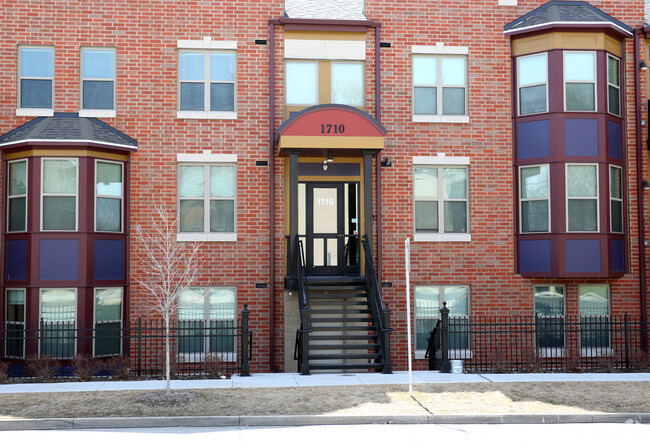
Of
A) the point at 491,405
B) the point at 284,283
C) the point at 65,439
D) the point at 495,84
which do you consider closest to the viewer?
the point at 65,439

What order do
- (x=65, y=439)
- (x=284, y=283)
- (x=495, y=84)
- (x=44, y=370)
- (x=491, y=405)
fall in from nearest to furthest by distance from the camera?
(x=65, y=439) < (x=491, y=405) < (x=44, y=370) < (x=284, y=283) < (x=495, y=84)

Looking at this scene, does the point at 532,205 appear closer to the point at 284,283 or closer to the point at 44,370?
the point at 284,283

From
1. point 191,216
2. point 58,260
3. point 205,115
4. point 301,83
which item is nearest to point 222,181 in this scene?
point 191,216

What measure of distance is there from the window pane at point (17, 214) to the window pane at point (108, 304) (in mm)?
2305

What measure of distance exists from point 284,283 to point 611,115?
30.1 ft

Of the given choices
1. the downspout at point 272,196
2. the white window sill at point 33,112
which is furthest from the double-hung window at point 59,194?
the downspout at point 272,196

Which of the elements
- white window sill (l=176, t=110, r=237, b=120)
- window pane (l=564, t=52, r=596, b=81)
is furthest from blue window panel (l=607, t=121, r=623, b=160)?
white window sill (l=176, t=110, r=237, b=120)

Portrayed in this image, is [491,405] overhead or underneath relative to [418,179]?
underneath

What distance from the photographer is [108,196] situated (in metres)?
17.5

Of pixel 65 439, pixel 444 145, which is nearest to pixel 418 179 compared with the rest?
pixel 444 145

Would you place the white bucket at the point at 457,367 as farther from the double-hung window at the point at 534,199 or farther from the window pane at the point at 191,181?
the window pane at the point at 191,181

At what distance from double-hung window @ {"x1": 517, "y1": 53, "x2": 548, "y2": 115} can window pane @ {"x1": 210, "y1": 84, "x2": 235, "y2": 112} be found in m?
7.26

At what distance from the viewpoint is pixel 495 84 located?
18844 mm

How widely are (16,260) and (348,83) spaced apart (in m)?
9.02
